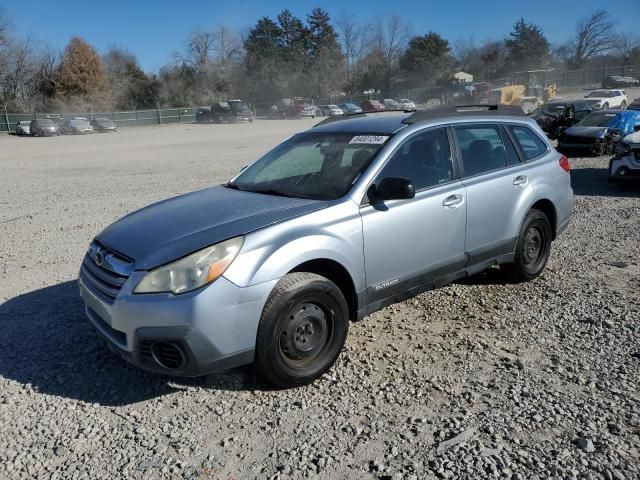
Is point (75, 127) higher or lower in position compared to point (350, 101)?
lower

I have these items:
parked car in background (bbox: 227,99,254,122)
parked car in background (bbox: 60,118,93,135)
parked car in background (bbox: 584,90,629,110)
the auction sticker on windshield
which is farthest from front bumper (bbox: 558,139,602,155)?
parked car in background (bbox: 60,118,93,135)

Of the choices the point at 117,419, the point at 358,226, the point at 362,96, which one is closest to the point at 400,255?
the point at 358,226

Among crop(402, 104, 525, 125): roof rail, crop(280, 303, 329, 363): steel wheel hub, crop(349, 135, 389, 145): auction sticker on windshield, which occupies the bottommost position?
crop(280, 303, 329, 363): steel wheel hub

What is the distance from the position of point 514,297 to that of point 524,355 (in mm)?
1230

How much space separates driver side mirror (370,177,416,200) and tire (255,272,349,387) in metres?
0.76

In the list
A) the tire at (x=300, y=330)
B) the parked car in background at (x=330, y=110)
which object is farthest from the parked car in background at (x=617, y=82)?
the tire at (x=300, y=330)

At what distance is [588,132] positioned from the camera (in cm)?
1488

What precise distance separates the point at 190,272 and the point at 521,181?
333cm

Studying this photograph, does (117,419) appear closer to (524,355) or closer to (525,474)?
(525,474)

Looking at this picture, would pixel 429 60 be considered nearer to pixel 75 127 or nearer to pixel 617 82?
pixel 617 82

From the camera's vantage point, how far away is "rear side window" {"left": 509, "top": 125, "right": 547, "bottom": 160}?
5335mm

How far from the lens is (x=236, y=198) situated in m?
4.16

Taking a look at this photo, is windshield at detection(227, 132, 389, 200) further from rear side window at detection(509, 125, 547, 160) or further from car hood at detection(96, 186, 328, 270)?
rear side window at detection(509, 125, 547, 160)

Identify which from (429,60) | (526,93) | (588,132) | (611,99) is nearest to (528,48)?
(429,60)
